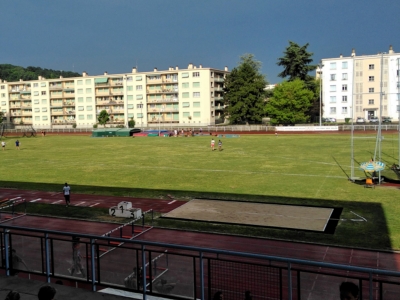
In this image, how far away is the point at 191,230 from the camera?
17.0 metres

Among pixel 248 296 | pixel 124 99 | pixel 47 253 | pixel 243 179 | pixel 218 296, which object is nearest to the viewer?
pixel 218 296

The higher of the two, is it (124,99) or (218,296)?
(124,99)

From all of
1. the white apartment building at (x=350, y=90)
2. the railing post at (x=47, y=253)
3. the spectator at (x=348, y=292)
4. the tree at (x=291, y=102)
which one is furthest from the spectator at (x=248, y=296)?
the tree at (x=291, y=102)

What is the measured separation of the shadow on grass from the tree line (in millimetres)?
70315

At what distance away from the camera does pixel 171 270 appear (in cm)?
832

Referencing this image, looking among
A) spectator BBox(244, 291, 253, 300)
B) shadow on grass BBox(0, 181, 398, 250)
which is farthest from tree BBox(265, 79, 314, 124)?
spectator BBox(244, 291, 253, 300)

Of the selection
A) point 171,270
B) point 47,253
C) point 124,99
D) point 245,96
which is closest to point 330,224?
point 171,270

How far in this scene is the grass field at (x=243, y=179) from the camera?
16961 millimetres

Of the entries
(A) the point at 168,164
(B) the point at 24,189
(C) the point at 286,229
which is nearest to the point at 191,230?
(C) the point at 286,229

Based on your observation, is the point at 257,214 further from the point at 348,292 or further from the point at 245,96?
the point at 245,96

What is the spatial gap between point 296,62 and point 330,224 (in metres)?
84.2

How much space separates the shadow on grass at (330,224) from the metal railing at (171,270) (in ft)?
23.5

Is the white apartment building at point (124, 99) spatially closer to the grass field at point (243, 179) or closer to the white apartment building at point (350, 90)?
the white apartment building at point (350, 90)

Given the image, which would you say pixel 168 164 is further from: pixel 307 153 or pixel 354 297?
pixel 354 297
